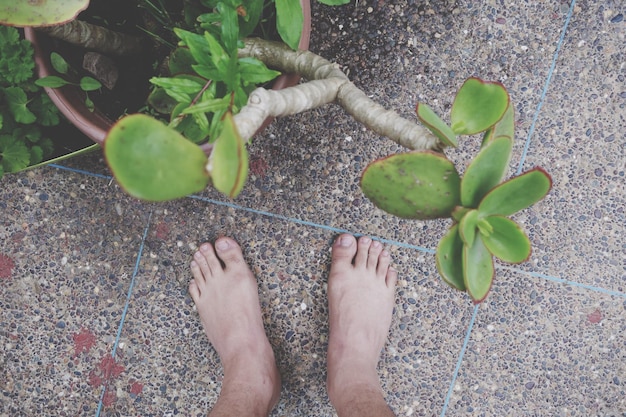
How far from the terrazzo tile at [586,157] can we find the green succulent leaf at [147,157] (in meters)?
1.08

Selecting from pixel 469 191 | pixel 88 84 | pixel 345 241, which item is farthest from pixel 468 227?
pixel 345 241

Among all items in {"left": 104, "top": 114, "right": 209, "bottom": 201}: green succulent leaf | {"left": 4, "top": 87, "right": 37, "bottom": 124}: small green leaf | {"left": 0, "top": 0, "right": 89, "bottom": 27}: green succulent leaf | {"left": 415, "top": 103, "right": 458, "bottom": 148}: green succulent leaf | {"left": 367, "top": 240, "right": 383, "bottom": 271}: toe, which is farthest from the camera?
{"left": 367, "top": 240, "right": 383, "bottom": 271}: toe

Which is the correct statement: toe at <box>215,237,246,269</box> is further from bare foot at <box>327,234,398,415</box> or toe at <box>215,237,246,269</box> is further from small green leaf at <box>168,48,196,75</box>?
small green leaf at <box>168,48,196,75</box>

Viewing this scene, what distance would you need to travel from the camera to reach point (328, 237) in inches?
53.5

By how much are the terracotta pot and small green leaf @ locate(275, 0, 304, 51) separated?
0.12 m

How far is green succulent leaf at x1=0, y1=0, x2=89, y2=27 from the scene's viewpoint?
0.67m

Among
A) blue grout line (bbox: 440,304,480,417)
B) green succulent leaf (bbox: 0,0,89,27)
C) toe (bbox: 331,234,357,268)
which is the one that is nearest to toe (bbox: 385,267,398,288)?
toe (bbox: 331,234,357,268)

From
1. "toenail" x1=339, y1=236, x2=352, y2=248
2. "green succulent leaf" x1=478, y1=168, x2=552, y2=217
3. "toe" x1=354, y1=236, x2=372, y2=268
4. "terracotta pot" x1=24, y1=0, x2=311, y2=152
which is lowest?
"toe" x1=354, y1=236, x2=372, y2=268

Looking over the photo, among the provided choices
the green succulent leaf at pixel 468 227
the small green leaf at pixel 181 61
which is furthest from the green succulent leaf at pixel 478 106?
the small green leaf at pixel 181 61

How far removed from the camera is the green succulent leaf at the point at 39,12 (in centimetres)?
67

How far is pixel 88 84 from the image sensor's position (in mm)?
878

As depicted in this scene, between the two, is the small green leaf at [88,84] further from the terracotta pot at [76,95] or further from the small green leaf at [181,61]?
the small green leaf at [181,61]

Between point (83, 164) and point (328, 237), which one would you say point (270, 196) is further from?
point (83, 164)

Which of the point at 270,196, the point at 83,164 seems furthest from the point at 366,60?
the point at 83,164
